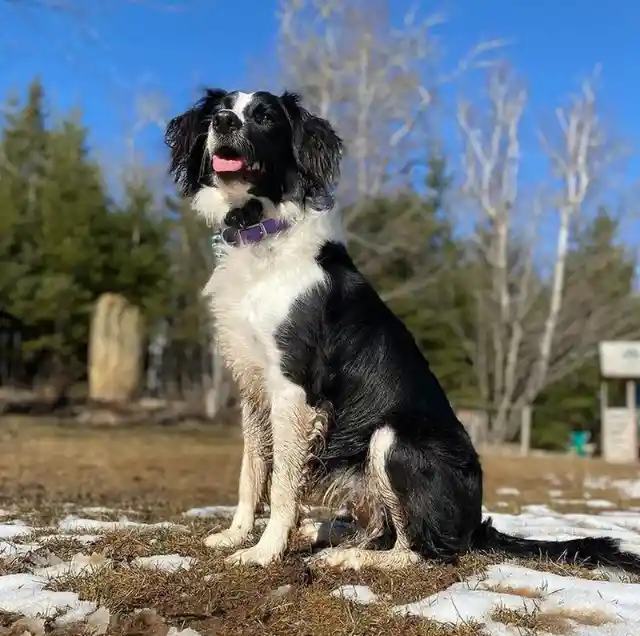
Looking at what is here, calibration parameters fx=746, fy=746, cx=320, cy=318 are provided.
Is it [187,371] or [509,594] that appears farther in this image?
[187,371]

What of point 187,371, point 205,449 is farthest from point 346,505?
point 187,371

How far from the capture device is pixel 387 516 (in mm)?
3641

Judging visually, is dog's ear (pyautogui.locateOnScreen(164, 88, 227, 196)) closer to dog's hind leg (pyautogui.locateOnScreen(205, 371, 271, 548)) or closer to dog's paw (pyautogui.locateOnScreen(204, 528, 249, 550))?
dog's hind leg (pyautogui.locateOnScreen(205, 371, 271, 548))

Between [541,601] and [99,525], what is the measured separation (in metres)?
2.55

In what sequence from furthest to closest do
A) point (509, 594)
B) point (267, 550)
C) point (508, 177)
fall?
point (508, 177)
point (267, 550)
point (509, 594)

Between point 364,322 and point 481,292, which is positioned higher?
point 481,292

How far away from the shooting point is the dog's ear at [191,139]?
4031 millimetres

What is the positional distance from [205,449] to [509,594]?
1111cm

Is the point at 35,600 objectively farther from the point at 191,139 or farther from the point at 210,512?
the point at 210,512

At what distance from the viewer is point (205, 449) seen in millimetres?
13719

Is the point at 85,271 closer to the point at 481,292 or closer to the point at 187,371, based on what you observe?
the point at 187,371

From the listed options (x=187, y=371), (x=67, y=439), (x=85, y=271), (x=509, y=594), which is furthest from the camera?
(x=187, y=371)

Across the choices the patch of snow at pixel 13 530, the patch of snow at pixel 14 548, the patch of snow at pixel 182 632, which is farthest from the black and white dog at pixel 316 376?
the patch of snow at pixel 13 530

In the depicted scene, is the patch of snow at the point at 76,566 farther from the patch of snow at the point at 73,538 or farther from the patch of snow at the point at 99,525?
the patch of snow at the point at 99,525
